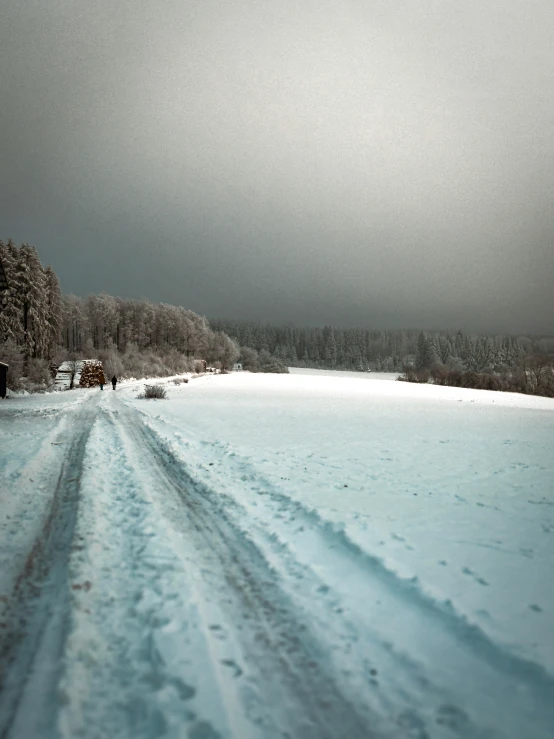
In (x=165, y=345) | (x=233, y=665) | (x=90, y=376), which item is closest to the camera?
(x=233, y=665)

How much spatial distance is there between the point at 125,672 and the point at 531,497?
7.49 m

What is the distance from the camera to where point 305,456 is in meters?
10.8

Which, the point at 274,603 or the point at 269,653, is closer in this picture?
the point at 269,653

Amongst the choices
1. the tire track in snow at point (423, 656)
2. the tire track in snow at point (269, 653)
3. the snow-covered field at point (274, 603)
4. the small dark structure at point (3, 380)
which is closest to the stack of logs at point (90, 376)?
the small dark structure at point (3, 380)

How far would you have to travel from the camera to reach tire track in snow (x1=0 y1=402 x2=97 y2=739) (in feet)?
8.59

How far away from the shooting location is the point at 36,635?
3377 mm

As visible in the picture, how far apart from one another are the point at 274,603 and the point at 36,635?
2.13m

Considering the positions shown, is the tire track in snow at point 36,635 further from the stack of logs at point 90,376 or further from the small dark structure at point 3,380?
the stack of logs at point 90,376

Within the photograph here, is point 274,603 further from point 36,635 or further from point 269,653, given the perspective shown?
point 36,635

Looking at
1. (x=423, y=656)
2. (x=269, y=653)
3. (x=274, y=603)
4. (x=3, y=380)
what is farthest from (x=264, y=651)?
(x=3, y=380)

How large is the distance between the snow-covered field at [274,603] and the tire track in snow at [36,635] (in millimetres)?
18

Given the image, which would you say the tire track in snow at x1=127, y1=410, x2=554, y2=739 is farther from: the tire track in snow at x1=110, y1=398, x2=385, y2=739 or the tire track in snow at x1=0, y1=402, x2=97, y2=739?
the tire track in snow at x1=0, y1=402, x2=97, y2=739

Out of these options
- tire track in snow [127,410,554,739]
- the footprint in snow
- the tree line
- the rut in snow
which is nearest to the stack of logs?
the tree line

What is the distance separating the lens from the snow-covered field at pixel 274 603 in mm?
2711
